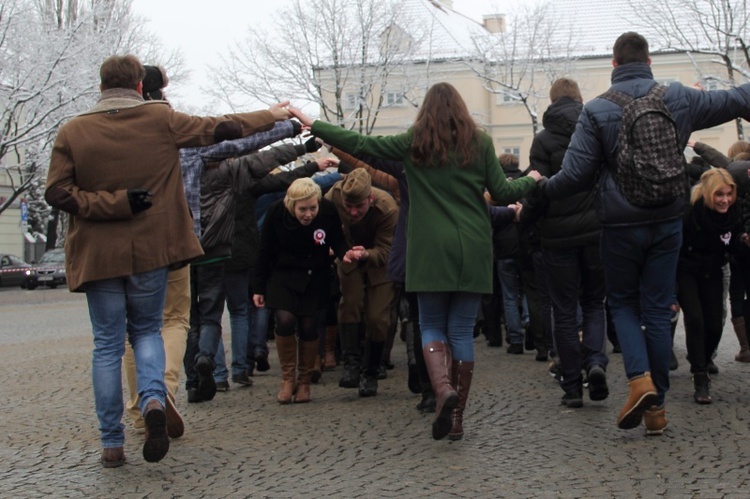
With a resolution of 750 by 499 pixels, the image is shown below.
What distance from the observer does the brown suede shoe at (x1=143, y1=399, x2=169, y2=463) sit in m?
5.51

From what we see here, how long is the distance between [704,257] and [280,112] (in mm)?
3231

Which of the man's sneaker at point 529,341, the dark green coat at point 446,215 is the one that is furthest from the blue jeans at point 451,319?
the man's sneaker at point 529,341

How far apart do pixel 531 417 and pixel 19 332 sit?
12277mm

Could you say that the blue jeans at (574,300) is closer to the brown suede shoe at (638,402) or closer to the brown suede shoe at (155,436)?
the brown suede shoe at (638,402)

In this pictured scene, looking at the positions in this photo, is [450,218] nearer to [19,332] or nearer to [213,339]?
[213,339]

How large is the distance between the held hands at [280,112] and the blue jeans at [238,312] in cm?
252

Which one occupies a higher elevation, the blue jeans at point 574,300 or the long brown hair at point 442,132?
the long brown hair at point 442,132

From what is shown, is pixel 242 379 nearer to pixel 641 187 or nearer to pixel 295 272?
pixel 295 272

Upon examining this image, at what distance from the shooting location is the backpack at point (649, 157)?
621 centimetres

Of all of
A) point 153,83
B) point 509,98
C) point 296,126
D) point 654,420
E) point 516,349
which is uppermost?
point 509,98

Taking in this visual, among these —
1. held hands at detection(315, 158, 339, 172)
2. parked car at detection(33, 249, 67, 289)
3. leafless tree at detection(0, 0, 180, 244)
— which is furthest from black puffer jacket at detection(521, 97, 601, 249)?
parked car at detection(33, 249, 67, 289)

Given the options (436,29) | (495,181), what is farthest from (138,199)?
(436,29)

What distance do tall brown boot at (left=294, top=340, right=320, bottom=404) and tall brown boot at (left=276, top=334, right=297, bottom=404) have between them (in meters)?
0.05

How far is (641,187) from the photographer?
623 cm
